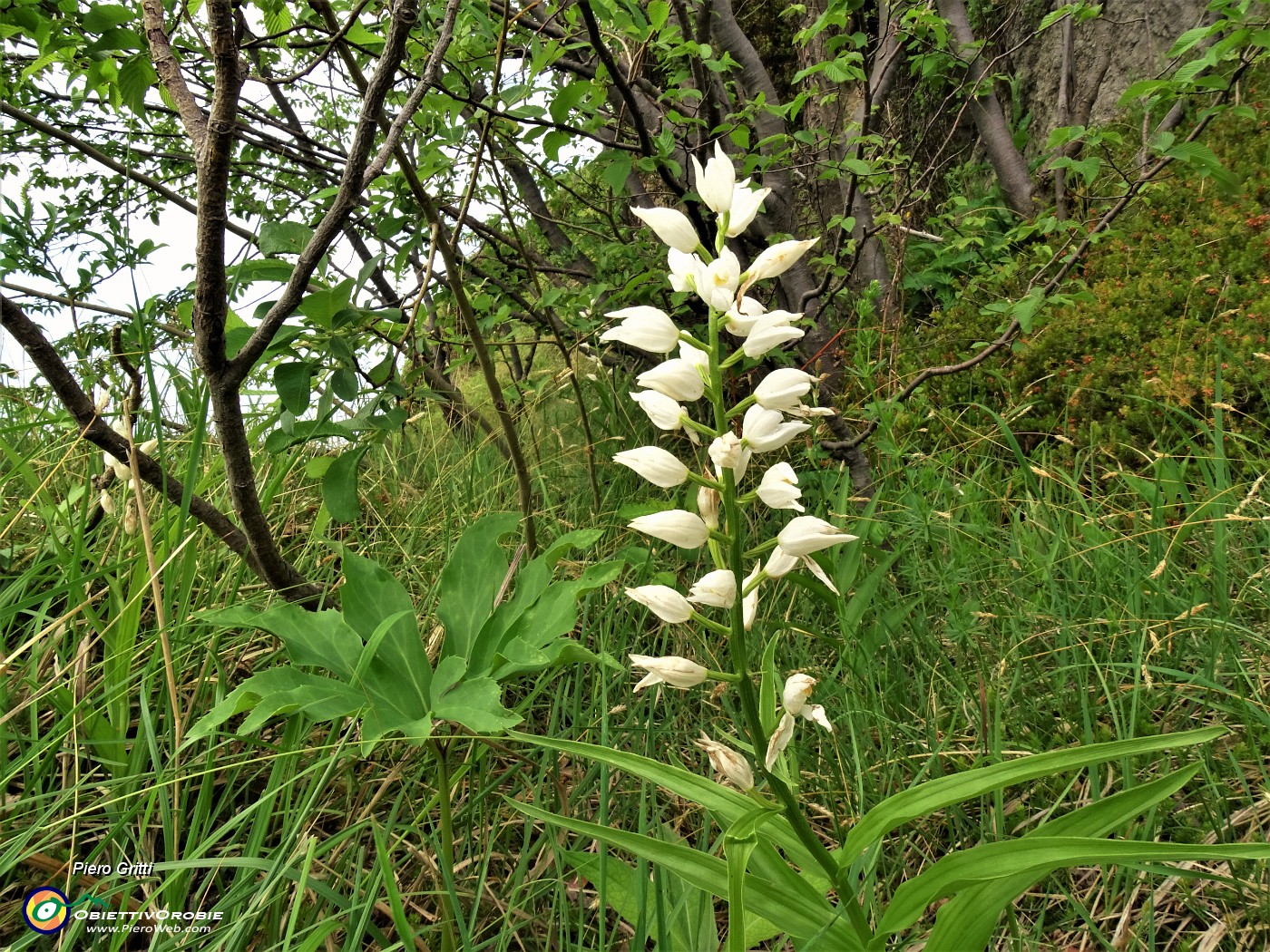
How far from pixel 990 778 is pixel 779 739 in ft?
0.79

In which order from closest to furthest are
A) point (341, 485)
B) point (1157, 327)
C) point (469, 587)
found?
point (469, 587) → point (341, 485) → point (1157, 327)

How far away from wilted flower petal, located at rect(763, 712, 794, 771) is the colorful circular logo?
113 cm

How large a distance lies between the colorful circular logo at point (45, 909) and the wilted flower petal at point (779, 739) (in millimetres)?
1127

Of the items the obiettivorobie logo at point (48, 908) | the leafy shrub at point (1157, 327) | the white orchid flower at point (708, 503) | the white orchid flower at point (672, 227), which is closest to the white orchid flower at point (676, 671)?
the white orchid flower at point (708, 503)

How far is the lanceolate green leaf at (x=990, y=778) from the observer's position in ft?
2.80

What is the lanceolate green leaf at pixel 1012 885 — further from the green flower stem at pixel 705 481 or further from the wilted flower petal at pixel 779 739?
the green flower stem at pixel 705 481

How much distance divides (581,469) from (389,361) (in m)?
1.31

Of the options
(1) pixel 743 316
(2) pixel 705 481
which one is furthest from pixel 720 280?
(2) pixel 705 481

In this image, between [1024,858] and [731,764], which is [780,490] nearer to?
[731,764]

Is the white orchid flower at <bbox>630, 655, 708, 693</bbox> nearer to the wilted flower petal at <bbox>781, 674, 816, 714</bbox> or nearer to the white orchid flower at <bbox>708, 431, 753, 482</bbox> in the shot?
the wilted flower petal at <bbox>781, 674, 816, 714</bbox>

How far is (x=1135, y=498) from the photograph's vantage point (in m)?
2.57

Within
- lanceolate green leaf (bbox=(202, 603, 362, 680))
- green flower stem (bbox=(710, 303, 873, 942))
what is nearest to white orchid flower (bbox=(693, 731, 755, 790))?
green flower stem (bbox=(710, 303, 873, 942))

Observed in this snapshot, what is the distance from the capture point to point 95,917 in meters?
1.20

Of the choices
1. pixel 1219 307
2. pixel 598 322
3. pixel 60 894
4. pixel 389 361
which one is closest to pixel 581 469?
pixel 598 322
